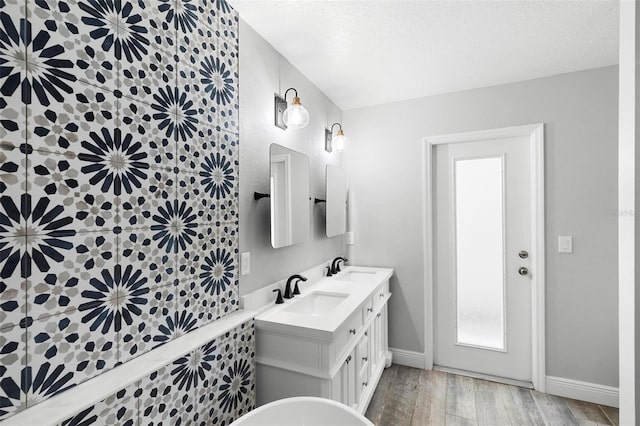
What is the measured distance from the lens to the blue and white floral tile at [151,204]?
1084mm

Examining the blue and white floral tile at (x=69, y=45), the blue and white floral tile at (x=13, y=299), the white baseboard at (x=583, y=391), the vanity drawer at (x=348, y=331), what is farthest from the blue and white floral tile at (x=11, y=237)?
the white baseboard at (x=583, y=391)

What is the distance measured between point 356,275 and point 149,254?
1950mm

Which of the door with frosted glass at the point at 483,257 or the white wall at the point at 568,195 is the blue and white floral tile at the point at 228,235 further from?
the door with frosted glass at the point at 483,257

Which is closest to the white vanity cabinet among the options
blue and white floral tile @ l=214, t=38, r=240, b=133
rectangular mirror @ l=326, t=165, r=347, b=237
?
rectangular mirror @ l=326, t=165, r=347, b=237

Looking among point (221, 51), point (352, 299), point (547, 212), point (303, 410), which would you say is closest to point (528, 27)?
point (547, 212)

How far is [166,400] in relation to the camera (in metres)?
1.10

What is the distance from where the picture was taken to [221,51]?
152cm

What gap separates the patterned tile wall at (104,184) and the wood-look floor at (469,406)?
152 centimetres

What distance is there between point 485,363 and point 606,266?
3.88ft

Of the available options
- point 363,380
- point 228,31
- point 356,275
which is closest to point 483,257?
point 356,275

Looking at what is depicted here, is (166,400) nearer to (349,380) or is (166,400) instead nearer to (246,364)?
(246,364)

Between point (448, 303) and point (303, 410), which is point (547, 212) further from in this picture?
point (303, 410)

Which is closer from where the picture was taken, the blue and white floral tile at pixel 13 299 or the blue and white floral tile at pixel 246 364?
the blue and white floral tile at pixel 13 299

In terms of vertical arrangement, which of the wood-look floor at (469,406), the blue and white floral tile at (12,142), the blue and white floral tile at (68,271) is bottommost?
the wood-look floor at (469,406)
